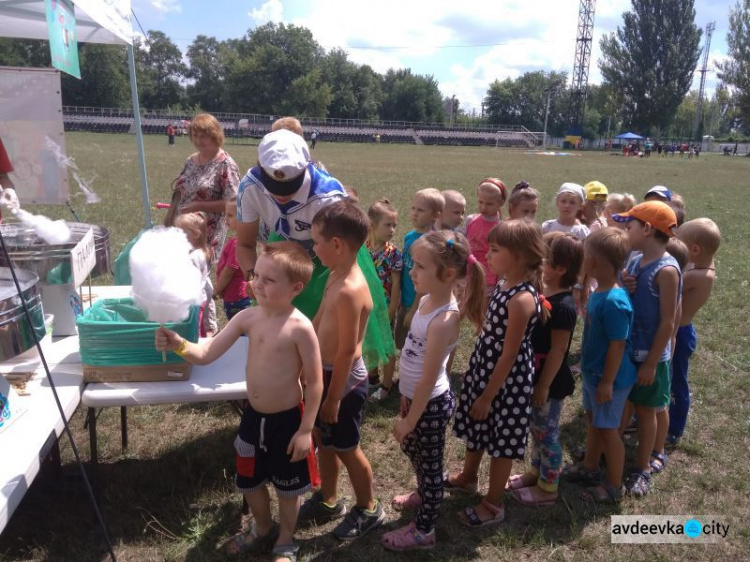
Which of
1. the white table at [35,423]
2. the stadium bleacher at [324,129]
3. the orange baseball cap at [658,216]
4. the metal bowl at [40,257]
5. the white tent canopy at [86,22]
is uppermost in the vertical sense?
the stadium bleacher at [324,129]

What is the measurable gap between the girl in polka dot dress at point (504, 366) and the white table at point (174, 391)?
3.52ft

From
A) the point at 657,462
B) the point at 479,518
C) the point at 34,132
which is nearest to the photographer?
the point at 479,518

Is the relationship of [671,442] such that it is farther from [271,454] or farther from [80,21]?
[80,21]

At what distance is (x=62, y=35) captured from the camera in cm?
276

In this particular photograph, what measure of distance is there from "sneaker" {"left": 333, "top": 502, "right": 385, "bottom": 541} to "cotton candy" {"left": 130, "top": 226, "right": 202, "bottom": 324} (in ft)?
4.24

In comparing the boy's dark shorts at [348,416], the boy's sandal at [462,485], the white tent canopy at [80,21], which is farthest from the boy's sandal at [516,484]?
the white tent canopy at [80,21]

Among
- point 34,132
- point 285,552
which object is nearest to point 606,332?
point 285,552

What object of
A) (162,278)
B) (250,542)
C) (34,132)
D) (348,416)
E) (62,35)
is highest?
(62,35)

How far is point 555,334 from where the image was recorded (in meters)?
2.75

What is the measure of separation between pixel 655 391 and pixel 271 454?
201 cm

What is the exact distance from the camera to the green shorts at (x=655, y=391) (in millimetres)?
3006

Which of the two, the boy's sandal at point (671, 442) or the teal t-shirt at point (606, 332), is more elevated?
the teal t-shirt at point (606, 332)

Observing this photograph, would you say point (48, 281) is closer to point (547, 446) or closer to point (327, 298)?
point (327, 298)

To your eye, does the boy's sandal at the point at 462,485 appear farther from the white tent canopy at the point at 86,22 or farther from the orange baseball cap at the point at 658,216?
the white tent canopy at the point at 86,22
